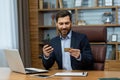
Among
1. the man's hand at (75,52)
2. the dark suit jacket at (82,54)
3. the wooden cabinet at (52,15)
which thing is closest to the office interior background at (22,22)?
the wooden cabinet at (52,15)

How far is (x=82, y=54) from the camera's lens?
Answer: 8.25 feet

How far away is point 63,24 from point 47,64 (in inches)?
17.8

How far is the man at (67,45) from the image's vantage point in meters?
2.60

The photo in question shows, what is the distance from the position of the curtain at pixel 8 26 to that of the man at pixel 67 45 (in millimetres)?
1475

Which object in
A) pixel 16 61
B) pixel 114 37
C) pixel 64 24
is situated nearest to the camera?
pixel 16 61

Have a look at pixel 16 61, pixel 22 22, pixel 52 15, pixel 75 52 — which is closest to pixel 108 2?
pixel 52 15

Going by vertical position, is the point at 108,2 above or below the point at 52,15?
above

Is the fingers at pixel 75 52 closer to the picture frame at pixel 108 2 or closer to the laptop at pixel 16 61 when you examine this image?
the laptop at pixel 16 61

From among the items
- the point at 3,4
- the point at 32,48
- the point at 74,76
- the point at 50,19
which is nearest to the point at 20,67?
the point at 74,76

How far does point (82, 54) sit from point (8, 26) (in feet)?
6.40

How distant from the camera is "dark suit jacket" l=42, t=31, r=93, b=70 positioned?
2.54 m

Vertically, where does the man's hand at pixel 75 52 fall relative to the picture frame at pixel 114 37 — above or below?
above

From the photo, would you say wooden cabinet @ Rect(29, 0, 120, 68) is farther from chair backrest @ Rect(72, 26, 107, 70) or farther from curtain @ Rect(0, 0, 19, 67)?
chair backrest @ Rect(72, 26, 107, 70)

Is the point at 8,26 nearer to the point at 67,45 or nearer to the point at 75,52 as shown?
the point at 67,45
